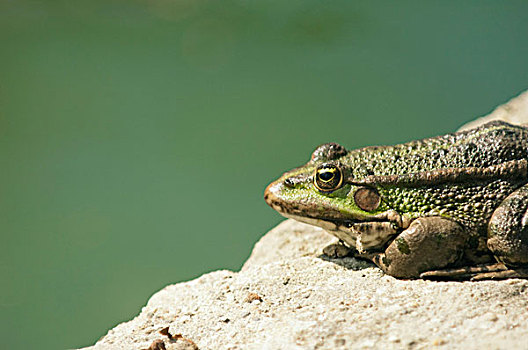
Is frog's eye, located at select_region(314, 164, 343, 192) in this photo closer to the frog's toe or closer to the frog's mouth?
the frog's mouth

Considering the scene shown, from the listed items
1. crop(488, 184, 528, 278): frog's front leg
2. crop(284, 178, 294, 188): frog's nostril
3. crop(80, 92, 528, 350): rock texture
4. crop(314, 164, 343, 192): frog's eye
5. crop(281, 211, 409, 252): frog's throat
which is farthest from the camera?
crop(284, 178, 294, 188): frog's nostril

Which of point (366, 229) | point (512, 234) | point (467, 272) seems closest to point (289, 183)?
point (366, 229)

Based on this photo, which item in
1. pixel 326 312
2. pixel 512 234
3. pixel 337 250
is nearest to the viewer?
pixel 326 312

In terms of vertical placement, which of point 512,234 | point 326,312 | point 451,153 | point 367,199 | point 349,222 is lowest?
point 326,312

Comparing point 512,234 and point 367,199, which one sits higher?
point 367,199

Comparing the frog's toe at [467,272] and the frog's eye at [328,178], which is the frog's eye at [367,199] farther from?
the frog's toe at [467,272]

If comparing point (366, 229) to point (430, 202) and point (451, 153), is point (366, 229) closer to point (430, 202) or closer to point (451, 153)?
point (430, 202)

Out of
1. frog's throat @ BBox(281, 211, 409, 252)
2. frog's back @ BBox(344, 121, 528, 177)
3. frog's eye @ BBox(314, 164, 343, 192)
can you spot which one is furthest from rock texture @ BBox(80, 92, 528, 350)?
frog's back @ BBox(344, 121, 528, 177)

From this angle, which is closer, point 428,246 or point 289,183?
point 428,246
